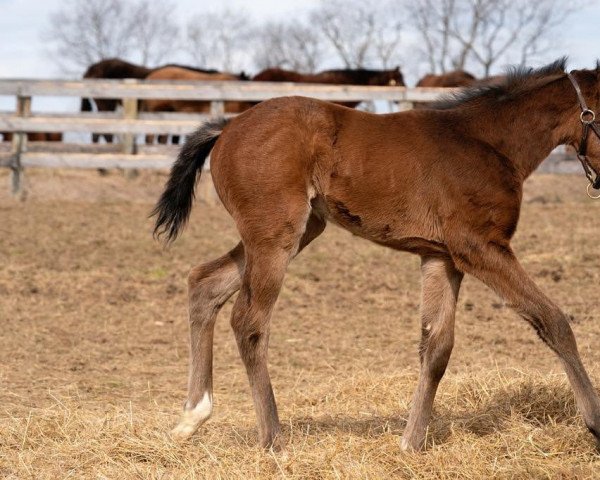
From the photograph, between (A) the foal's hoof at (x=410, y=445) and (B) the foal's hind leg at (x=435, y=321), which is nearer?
(A) the foal's hoof at (x=410, y=445)

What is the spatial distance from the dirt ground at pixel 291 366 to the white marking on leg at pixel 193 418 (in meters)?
0.07

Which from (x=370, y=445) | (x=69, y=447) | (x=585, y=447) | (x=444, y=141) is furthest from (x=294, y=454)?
(x=444, y=141)

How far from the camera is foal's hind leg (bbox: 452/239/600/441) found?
3.94 meters

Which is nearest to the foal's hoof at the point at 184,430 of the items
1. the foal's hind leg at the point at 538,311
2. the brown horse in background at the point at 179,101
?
the foal's hind leg at the point at 538,311

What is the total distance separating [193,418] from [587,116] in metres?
2.26

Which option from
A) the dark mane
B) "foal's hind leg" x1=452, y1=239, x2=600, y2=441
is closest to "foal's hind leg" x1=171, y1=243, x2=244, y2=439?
"foal's hind leg" x1=452, y1=239, x2=600, y2=441

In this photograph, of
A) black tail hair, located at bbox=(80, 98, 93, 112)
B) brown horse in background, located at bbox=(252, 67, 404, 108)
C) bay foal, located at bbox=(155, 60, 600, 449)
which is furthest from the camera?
black tail hair, located at bbox=(80, 98, 93, 112)

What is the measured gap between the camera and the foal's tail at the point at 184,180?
14.9ft

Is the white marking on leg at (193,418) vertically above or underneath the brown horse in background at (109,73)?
underneath

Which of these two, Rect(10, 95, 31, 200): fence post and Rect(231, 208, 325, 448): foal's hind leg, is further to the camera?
Rect(10, 95, 31, 200): fence post

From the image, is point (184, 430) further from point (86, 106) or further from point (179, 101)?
point (86, 106)

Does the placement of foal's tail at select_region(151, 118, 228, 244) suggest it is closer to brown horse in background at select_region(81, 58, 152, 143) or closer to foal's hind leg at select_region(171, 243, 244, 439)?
foal's hind leg at select_region(171, 243, 244, 439)

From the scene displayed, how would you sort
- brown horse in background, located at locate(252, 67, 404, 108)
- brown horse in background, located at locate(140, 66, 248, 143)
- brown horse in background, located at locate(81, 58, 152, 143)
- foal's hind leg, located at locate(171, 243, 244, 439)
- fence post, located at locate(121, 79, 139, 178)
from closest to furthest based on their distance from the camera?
foal's hind leg, located at locate(171, 243, 244, 439) < fence post, located at locate(121, 79, 139, 178) < brown horse in background, located at locate(140, 66, 248, 143) < brown horse in background, located at locate(252, 67, 404, 108) < brown horse in background, located at locate(81, 58, 152, 143)

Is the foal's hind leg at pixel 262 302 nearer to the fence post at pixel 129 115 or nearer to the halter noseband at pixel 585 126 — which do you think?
the halter noseband at pixel 585 126
